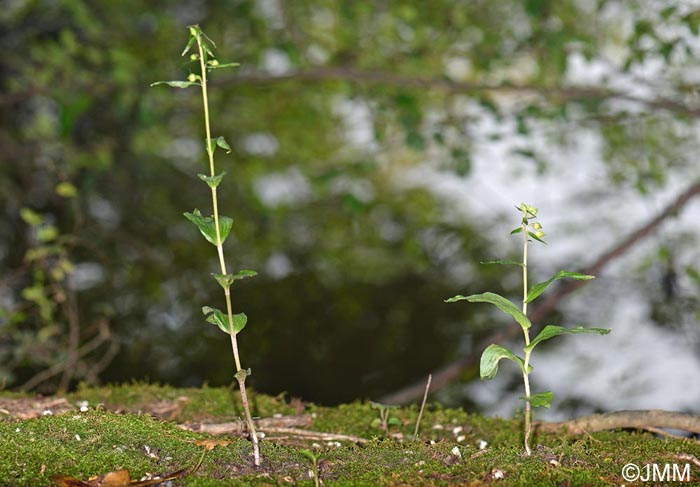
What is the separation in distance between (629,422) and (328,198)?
4.28 meters

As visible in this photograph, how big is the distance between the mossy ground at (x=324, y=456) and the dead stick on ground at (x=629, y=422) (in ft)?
0.08

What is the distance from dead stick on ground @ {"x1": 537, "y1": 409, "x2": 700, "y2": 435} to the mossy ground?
0.02 metres

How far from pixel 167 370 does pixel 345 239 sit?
7.28ft

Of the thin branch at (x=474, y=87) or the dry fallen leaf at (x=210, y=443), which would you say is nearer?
the dry fallen leaf at (x=210, y=443)

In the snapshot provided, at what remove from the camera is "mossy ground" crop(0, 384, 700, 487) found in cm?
127

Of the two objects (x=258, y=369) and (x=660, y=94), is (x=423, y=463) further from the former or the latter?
(x=660, y=94)

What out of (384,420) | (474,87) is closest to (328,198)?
(474,87)

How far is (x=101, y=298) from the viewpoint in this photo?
484 cm

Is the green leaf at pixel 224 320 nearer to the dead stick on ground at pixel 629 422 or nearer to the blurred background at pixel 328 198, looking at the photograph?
the dead stick on ground at pixel 629 422

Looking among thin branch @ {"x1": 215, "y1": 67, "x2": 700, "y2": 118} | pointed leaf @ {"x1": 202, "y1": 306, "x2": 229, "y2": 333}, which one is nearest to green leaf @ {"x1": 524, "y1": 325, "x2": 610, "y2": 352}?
pointed leaf @ {"x1": 202, "y1": 306, "x2": 229, "y2": 333}

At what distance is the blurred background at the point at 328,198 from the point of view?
361cm

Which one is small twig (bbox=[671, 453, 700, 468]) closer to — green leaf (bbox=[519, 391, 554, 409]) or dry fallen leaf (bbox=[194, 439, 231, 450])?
green leaf (bbox=[519, 391, 554, 409])

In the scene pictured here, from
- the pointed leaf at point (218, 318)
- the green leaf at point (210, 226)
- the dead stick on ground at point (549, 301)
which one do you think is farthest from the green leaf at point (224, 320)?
the dead stick on ground at point (549, 301)

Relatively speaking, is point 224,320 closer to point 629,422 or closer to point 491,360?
point 491,360
